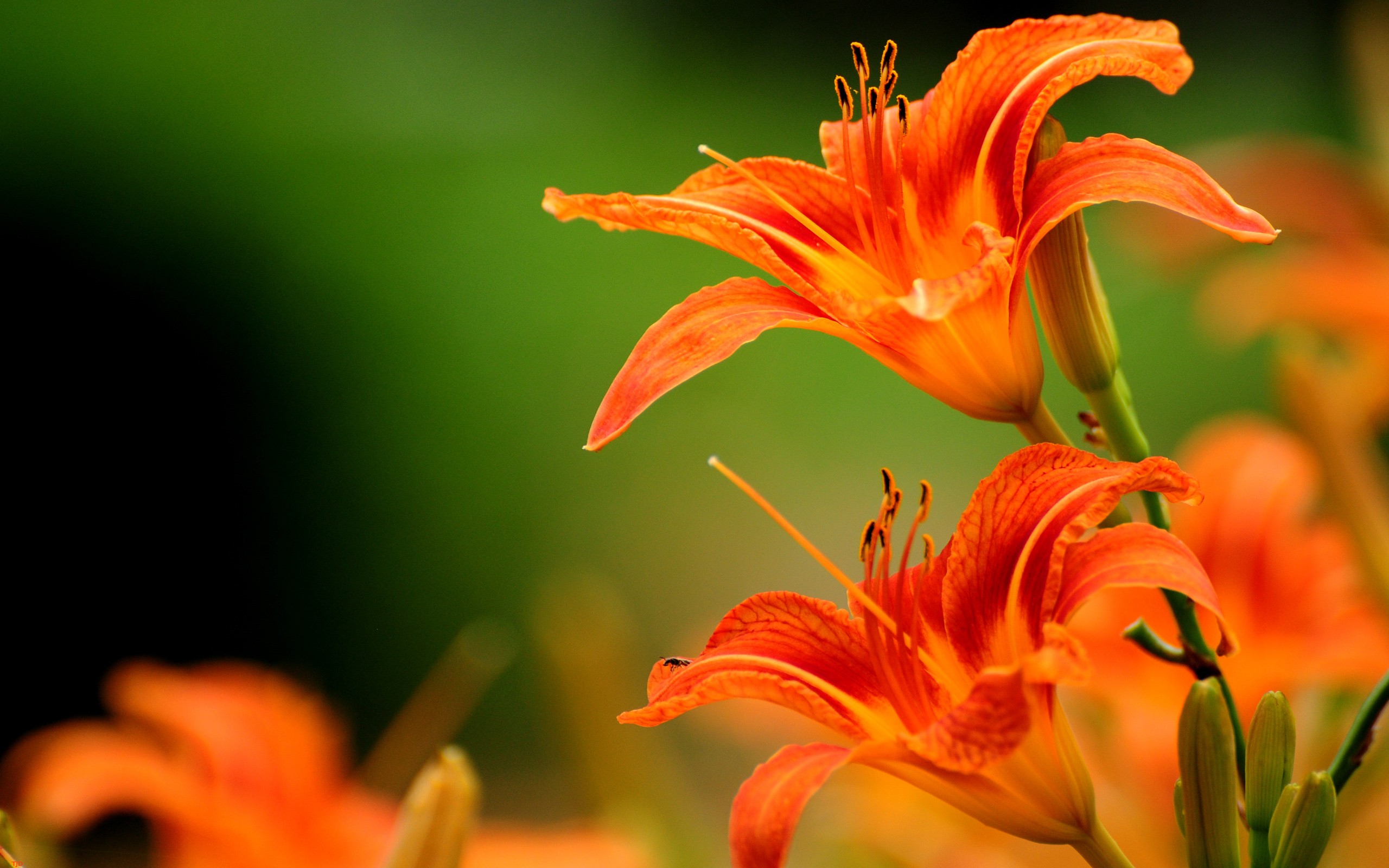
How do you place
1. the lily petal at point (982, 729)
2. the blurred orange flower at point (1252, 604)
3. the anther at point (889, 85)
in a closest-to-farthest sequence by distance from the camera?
the lily petal at point (982, 729)
the anther at point (889, 85)
the blurred orange flower at point (1252, 604)

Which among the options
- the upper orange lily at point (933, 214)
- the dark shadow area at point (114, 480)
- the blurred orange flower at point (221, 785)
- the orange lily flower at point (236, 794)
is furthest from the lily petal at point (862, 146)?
the dark shadow area at point (114, 480)

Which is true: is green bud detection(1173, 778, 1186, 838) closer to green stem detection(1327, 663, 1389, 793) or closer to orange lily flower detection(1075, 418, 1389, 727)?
green stem detection(1327, 663, 1389, 793)

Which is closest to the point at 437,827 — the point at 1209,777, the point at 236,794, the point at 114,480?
the point at 1209,777

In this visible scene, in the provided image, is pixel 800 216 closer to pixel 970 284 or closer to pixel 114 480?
pixel 970 284

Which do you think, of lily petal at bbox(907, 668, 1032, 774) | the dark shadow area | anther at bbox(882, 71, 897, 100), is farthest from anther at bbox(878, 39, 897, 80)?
the dark shadow area

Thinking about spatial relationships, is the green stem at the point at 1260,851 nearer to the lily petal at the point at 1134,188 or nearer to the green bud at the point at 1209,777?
the green bud at the point at 1209,777
